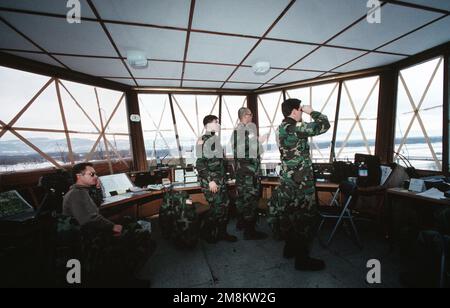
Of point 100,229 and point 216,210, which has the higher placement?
point 100,229

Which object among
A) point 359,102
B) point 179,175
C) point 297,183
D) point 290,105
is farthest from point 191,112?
point 359,102

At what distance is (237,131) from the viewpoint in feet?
9.06

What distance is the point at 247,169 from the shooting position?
2.71 m

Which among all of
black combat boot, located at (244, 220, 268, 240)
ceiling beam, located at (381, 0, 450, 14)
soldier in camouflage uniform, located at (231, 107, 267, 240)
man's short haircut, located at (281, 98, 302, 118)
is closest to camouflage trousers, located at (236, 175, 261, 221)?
soldier in camouflage uniform, located at (231, 107, 267, 240)

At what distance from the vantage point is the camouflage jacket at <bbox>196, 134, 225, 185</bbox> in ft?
8.59

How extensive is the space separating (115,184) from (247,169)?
234 centimetres

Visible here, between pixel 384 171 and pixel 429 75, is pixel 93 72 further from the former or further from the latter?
pixel 429 75

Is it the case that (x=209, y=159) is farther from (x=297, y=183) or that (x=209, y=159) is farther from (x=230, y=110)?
(x=230, y=110)

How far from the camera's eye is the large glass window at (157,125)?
4.15 meters

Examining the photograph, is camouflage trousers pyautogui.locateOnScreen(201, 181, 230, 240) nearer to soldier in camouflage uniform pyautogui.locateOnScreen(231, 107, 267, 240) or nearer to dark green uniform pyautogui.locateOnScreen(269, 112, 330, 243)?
soldier in camouflage uniform pyautogui.locateOnScreen(231, 107, 267, 240)

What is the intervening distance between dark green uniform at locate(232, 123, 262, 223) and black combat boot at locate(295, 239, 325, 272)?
33.7 inches

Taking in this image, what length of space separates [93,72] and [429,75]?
602 centimetres

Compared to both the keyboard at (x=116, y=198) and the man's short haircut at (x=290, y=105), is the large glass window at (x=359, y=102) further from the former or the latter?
the keyboard at (x=116, y=198)
